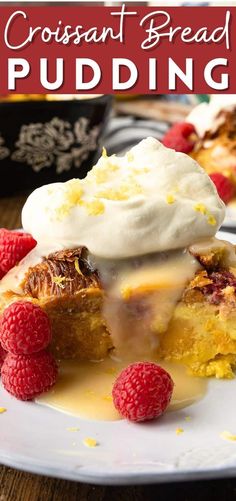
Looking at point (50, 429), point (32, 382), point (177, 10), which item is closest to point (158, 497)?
point (50, 429)

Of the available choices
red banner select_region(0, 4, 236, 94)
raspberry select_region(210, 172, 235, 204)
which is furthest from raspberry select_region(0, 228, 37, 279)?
red banner select_region(0, 4, 236, 94)

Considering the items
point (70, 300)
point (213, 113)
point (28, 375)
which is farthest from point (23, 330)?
point (213, 113)

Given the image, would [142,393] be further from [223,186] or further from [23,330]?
[223,186]

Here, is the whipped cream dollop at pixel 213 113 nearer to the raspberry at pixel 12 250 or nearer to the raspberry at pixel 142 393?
the raspberry at pixel 12 250

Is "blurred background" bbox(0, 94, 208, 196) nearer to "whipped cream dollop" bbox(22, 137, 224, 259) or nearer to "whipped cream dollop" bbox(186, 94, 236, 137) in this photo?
"whipped cream dollop" bbox(186, 94, 236, 137)

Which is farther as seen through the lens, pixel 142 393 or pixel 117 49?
pixel 117 49
